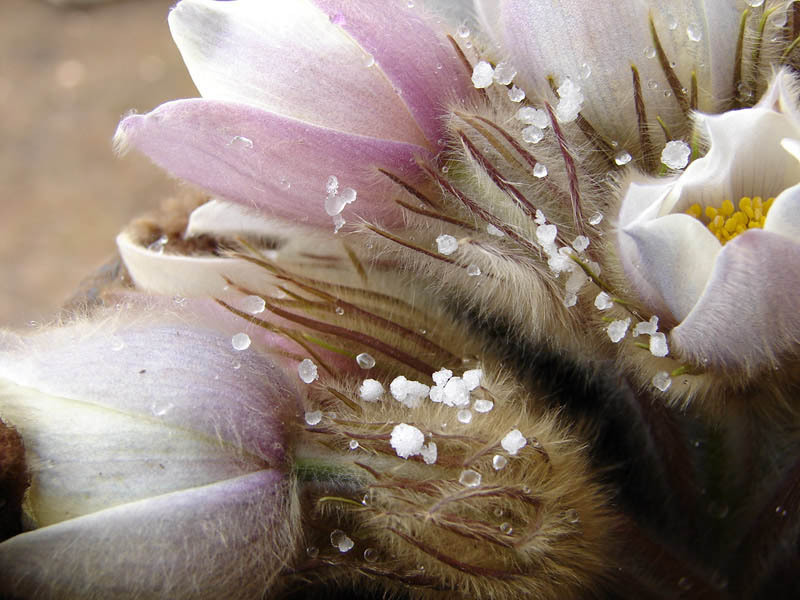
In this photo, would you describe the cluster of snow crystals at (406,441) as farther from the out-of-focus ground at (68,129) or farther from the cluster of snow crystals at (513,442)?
the out-of-focus ground at (68,129)

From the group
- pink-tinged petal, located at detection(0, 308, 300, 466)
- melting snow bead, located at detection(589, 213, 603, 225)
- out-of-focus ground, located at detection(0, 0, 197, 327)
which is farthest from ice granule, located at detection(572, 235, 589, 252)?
out-of-focus ground, located at detection(0, 0, 197, 327)

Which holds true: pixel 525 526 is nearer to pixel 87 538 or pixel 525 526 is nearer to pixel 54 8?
pixel 87 538

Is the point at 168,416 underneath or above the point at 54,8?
above

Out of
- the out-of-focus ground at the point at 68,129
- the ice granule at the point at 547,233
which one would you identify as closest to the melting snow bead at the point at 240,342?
the ice granule at the point at 547,233

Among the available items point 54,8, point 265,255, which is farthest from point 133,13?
point 265,255

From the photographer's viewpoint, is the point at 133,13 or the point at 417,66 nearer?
the point at 417,66

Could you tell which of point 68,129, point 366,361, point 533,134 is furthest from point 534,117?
point 68,129

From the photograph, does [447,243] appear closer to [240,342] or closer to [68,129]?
[240,342]
